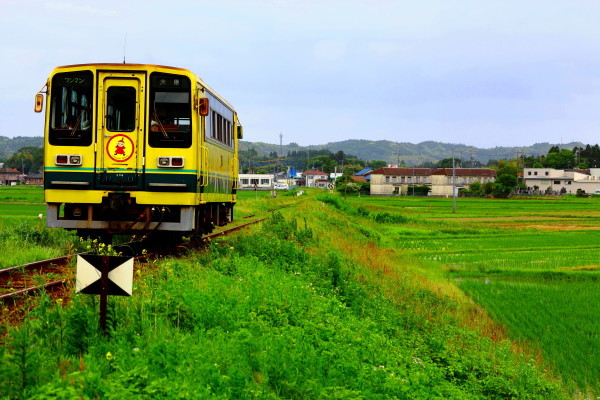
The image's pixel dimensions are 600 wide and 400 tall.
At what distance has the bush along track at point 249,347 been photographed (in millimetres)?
5176

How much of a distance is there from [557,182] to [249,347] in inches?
4670

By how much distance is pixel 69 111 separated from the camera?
12.6 metres

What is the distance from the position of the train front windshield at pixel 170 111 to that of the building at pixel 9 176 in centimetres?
12455

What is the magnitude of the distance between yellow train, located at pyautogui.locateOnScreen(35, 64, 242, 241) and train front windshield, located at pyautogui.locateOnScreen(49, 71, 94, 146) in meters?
0.02

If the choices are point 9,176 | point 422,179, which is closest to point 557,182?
point 422,179

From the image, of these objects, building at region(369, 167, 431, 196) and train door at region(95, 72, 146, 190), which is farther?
building at region(369, 167, 431, 196)

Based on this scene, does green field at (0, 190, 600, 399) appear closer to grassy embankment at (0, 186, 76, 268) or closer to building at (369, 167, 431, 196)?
grassy embankment at (0, 186, 76, 268)

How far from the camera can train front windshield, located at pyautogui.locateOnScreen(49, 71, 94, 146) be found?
12.5 m

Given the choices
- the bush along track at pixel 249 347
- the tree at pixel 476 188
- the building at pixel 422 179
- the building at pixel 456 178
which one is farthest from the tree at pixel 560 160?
the bush along track at pixel 249 347

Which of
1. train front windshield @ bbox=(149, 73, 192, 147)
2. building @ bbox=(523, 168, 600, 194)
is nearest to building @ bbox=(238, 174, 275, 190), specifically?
building @ bbox=(523, 168, 600, 194)

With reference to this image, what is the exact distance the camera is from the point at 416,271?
63.1ft

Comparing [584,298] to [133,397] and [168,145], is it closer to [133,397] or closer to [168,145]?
[168,145]

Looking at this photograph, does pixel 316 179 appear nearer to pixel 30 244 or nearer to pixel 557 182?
pixel 557 182

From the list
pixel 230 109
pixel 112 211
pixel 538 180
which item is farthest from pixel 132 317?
pixel 538 180
